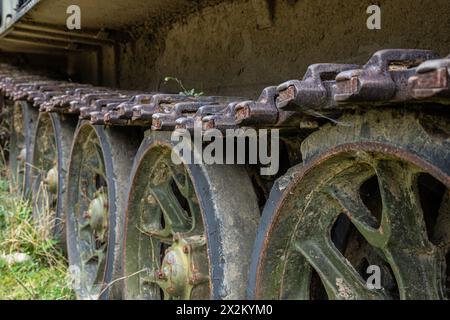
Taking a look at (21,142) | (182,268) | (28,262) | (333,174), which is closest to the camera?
(333,174)

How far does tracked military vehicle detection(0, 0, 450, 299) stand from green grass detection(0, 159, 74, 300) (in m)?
0.20

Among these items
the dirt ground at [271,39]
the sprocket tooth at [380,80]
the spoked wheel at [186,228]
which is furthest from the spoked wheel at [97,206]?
the sprocket tooth at [380,80]

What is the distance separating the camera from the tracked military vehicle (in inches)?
47.4

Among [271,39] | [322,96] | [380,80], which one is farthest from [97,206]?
[380,80]

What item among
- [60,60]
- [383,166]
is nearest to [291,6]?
[383,166]

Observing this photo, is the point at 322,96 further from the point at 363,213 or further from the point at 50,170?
the point at 50,170

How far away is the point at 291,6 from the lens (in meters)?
2.41

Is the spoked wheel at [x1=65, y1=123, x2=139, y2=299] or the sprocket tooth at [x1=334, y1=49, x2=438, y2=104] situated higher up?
the sprocket tooth at [x1=334, y1=49, x2=438, y2=104]

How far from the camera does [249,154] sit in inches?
75.9

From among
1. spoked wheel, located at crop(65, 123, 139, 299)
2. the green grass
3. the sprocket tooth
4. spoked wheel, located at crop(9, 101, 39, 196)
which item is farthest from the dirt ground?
the green grass

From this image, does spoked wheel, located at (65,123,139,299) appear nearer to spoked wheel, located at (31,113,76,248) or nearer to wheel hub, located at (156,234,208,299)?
spoked wheel, located at (31,113,76,248)

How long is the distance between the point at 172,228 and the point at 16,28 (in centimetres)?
250

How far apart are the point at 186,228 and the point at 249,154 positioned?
54 centimetres
